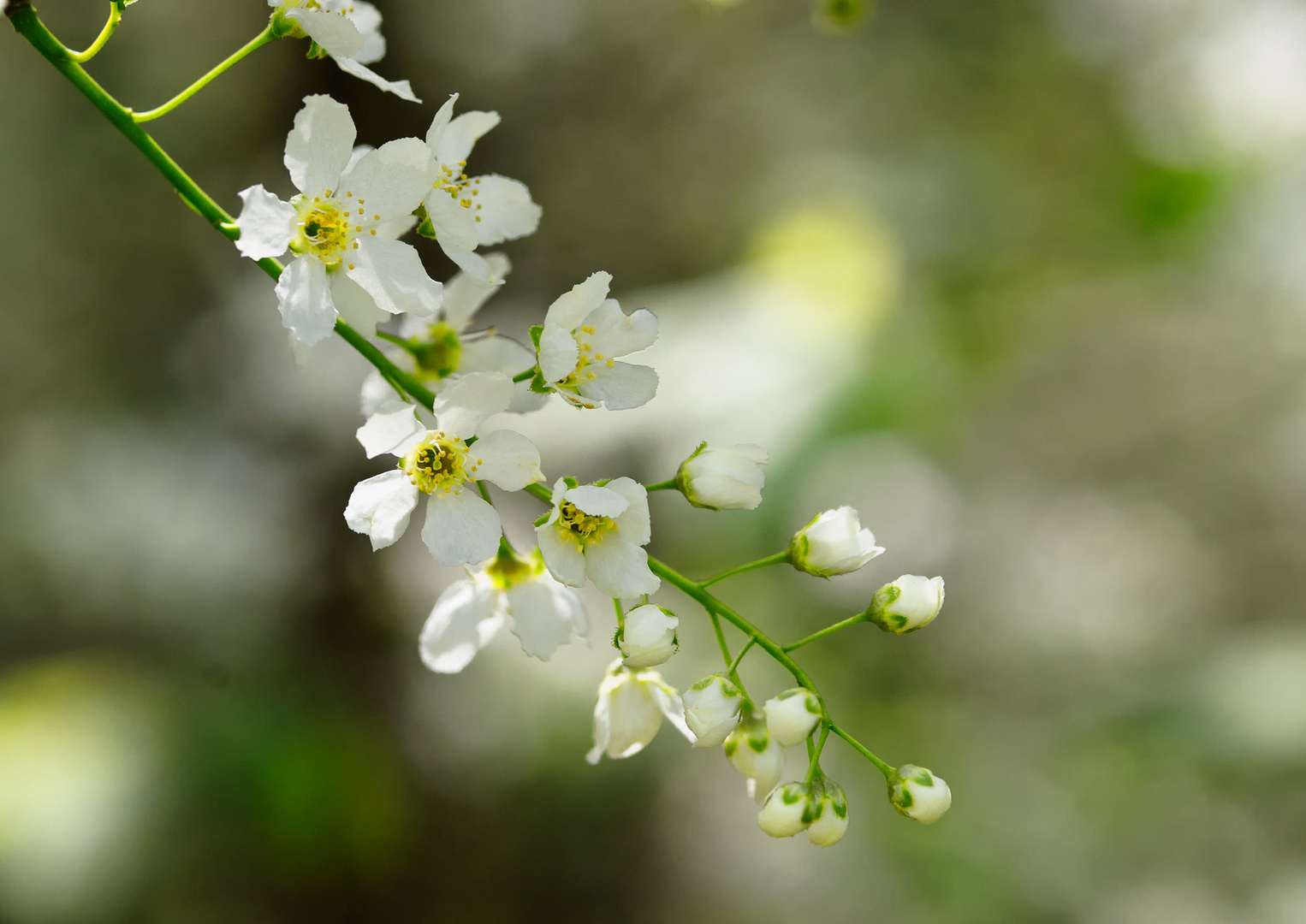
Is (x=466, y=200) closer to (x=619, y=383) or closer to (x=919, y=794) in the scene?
(x=619, y=383)

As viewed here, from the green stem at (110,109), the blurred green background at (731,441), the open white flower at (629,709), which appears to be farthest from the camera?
the blurred green background at (731,441)

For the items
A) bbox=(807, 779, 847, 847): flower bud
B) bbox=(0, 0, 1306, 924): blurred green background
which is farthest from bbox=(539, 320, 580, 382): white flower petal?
bbox=(0, 0, 1306, 924): blurred green background

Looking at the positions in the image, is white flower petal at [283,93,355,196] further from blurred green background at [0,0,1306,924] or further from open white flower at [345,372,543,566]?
blurred green background at [0,0,1306,924]

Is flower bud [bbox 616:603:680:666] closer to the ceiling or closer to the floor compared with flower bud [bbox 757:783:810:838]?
closer to the ceiling

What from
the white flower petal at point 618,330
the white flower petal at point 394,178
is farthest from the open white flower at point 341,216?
the white flower petal at point 618,330

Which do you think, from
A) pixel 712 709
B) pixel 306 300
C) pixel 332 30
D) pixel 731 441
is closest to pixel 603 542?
pixel 712 709

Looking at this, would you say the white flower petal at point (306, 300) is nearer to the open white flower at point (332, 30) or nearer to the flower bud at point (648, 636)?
the open white flower at point (332, 30)
